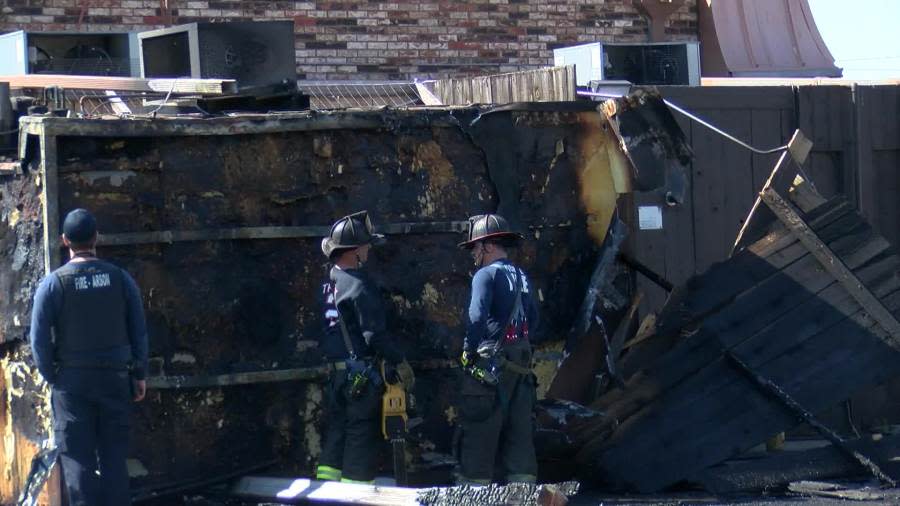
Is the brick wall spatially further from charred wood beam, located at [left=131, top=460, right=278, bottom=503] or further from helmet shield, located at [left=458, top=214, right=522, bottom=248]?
charred wood beam, located at [left=131, top=460, right=278, bottom=503]

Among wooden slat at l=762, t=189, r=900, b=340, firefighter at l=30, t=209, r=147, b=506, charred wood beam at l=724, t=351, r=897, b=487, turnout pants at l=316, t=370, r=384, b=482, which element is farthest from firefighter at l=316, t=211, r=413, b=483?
wooden slat at l=762, t=189, r=900, b=340

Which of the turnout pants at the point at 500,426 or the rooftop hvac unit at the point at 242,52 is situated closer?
the turnout pants at the point at 500,426

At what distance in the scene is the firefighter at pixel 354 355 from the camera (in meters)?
7.60

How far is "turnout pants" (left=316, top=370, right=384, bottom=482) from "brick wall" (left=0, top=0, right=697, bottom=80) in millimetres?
6257

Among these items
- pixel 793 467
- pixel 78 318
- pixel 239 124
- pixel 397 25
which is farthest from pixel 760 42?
pixel 78 318

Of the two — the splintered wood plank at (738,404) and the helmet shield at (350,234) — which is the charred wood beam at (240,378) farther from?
the splintered wood plank at (738,404)

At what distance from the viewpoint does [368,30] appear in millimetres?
13766

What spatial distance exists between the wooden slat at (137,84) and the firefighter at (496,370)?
1.95 meters

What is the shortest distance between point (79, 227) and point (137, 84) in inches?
90.9

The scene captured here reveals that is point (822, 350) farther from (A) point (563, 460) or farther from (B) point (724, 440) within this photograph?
(A) point (563, 460)

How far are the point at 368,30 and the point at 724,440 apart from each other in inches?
279

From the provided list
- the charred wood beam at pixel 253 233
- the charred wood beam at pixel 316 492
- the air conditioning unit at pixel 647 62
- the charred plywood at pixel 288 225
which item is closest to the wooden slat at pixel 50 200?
the charred plywood at pixel 288 225

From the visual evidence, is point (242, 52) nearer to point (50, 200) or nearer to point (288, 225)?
point (288, 225)

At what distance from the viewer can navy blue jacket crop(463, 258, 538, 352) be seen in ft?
25.0
